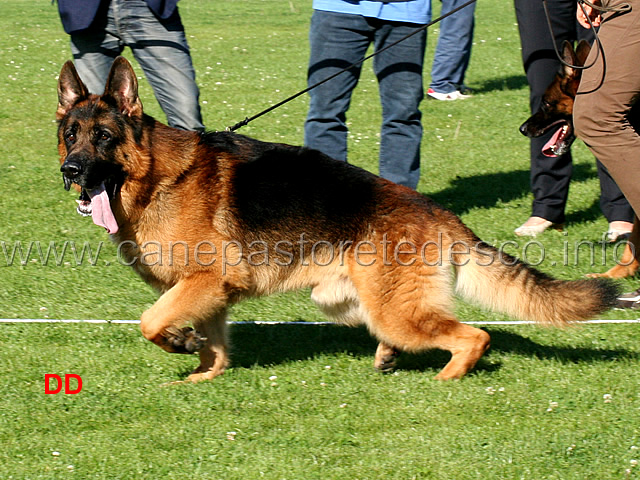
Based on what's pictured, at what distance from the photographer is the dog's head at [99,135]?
4.01 metres

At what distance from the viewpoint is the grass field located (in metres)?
3.51

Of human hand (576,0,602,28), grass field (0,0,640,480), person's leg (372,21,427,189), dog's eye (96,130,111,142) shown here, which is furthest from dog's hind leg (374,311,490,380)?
person's leg (372,21,427,189)

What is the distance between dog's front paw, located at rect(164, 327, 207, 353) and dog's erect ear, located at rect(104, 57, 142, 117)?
3.91 ft

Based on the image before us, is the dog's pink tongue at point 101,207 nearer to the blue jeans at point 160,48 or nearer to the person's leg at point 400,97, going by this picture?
the blue jeans at point 160,48

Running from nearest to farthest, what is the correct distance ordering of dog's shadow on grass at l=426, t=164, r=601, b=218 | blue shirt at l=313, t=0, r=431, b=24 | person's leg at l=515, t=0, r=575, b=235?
blue shirt at l=313, t=0, r=431, b=24
person's leg at l=515, t=0, r=575, b=235
dog's shadow on grass at l=426, t=164, r=601, b=218

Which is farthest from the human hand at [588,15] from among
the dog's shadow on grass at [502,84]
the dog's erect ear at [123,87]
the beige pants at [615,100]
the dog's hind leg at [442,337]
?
the dog's shadow on grass at [502,84]

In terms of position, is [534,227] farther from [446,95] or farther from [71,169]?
[446,95]

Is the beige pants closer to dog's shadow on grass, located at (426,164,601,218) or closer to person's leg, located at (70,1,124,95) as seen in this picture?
dog's shadow on grass, located at (426,164,601,218)

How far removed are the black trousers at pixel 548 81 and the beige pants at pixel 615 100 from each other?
1.37m

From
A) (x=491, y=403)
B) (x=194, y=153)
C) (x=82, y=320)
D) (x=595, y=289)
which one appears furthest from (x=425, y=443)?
(x=82, y=320)

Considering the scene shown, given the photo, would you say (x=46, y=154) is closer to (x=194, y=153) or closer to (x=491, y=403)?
(x=194, y=153)

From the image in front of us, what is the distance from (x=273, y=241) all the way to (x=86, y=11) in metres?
2.68

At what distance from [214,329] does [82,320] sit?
1.04m

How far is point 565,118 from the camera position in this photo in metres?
5.57
